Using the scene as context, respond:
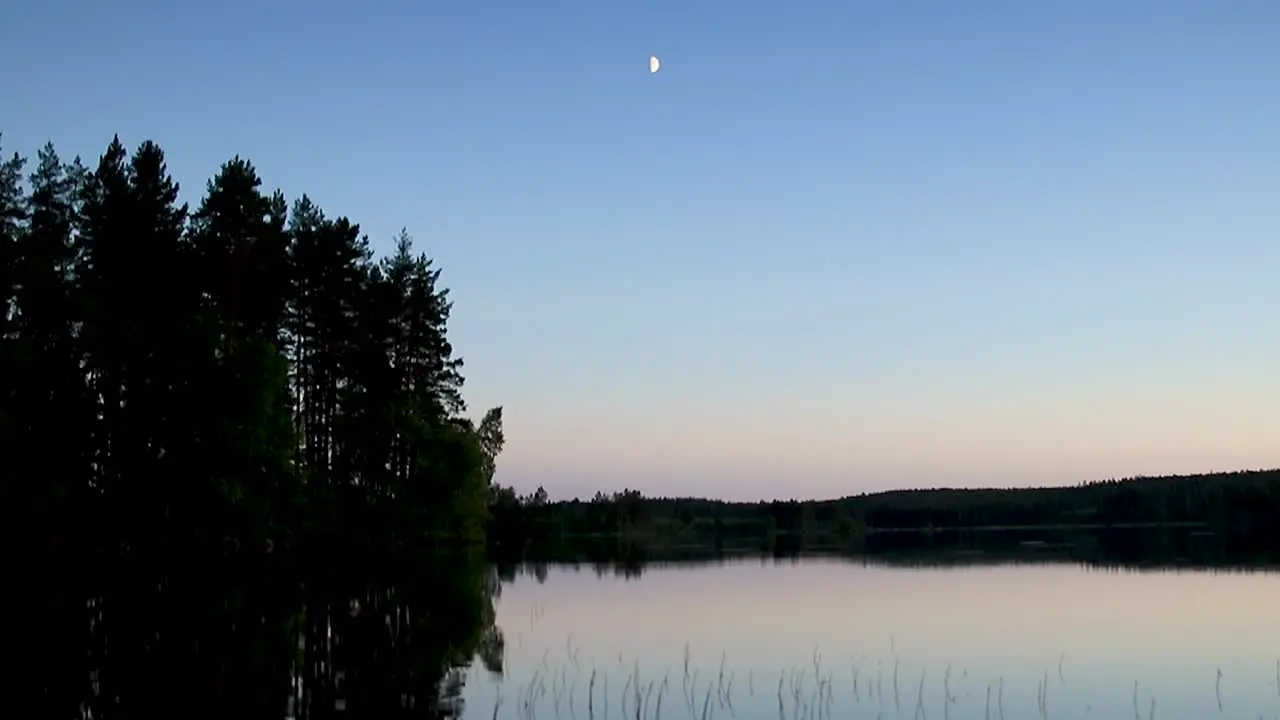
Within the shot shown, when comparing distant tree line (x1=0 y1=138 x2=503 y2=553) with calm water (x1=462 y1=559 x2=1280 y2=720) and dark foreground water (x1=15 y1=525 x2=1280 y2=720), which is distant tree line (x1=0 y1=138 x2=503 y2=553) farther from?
calm water (x1=462 y1=559 x2=1280 y2=720)

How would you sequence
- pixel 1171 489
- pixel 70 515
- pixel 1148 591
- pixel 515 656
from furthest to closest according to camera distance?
1. pixel 1171 489
2. pixel 70 515
3. pixel 1148 591
4. pixel 515 656

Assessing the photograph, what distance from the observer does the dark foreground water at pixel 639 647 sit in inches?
739

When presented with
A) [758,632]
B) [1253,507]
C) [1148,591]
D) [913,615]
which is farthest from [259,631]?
[1253,507]

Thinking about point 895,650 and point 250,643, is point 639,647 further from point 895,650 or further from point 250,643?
point 250,643

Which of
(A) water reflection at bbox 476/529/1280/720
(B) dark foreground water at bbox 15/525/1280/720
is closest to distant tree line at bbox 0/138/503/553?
(B) dark foreground water at bbox 15/525/1280/720

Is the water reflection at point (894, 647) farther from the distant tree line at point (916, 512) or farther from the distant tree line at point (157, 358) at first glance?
the distant tree line at point (916, 512)

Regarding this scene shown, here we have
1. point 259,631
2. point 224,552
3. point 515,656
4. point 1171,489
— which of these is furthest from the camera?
point 1171,489

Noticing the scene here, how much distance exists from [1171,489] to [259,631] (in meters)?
162

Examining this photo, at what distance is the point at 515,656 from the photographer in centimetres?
2434

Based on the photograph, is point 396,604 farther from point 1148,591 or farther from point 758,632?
point 1148,591

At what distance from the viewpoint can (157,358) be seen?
47.5 m

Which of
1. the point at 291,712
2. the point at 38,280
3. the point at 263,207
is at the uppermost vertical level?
the point at 263,207

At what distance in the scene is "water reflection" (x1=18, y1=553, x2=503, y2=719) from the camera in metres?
18.7

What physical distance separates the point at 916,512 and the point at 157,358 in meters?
154
